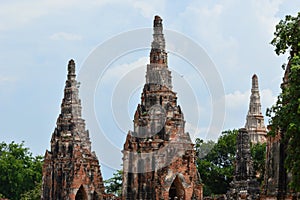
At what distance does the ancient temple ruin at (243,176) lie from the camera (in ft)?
84.0

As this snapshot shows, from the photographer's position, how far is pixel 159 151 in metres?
34.1

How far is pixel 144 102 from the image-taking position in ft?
119

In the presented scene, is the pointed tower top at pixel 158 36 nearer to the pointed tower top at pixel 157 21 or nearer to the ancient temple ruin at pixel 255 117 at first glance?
the pointed tower top at pixel 157 21

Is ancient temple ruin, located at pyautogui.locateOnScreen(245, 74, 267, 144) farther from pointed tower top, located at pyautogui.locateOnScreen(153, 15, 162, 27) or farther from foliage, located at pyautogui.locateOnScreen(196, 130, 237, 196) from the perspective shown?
pointed tower top, located at pyautogui.locateOnScreen(153, 15, 162, 27)

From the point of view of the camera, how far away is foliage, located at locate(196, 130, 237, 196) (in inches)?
1923

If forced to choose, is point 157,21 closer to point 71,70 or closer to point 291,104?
point 71,70

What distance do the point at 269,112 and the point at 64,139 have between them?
26.0m

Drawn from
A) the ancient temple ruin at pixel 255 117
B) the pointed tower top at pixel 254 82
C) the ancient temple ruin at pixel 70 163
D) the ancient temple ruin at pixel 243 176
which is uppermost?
the pointed tower top at pixel 254 82

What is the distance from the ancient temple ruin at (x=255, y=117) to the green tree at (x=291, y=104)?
3231cm

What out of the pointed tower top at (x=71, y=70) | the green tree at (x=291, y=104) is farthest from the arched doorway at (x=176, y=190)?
the green tree at (x=291, y=104)

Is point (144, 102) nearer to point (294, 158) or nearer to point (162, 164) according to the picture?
point (162, 164)

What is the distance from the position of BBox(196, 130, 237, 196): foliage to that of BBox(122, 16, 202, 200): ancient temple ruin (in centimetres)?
1370

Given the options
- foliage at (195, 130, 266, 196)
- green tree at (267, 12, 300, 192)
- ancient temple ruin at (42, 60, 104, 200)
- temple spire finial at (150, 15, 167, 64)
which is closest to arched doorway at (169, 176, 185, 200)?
temple spire finial at (150, 15, 167, 64)

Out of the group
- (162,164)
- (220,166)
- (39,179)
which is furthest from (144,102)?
(39,179)
